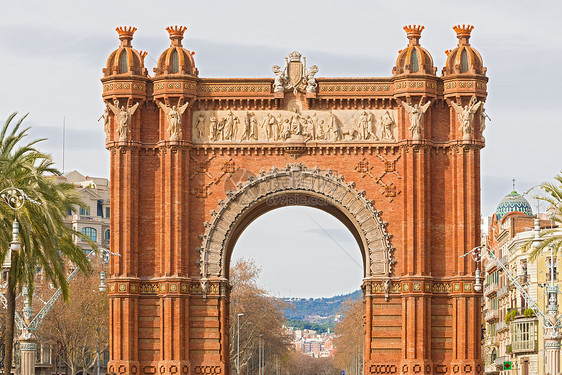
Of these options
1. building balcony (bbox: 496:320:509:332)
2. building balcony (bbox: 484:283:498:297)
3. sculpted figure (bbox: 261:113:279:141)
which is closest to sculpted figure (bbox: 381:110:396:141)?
sculpted figure (bbox: 261:113:279:141)

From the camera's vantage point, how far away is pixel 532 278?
309 ft

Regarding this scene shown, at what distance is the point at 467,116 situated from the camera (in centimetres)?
5612

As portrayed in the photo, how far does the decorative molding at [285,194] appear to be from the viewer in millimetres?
56375

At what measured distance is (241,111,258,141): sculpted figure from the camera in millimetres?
56969

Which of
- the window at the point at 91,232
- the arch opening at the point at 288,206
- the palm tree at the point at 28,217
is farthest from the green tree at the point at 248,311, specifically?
the palm tree at the point at 28,217

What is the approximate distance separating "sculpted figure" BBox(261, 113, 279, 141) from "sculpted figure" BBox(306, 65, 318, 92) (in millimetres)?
2059

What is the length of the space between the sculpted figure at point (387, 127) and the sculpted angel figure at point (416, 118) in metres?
1.01

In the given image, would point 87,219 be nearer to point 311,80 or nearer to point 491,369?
point 491,369

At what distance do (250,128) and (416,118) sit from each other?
742 centimetres

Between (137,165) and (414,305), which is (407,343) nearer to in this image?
(414,305)

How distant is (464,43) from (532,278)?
4052 cm

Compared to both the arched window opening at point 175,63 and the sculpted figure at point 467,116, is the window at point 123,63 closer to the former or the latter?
the arched window opening at point 175,63

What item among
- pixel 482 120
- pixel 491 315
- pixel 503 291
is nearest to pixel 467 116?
pixel 482 120

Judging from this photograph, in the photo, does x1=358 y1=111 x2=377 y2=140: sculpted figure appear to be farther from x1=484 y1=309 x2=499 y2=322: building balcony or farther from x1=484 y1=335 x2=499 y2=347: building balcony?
x1=484 y1=335 x2=499 y2=347: building balcony
